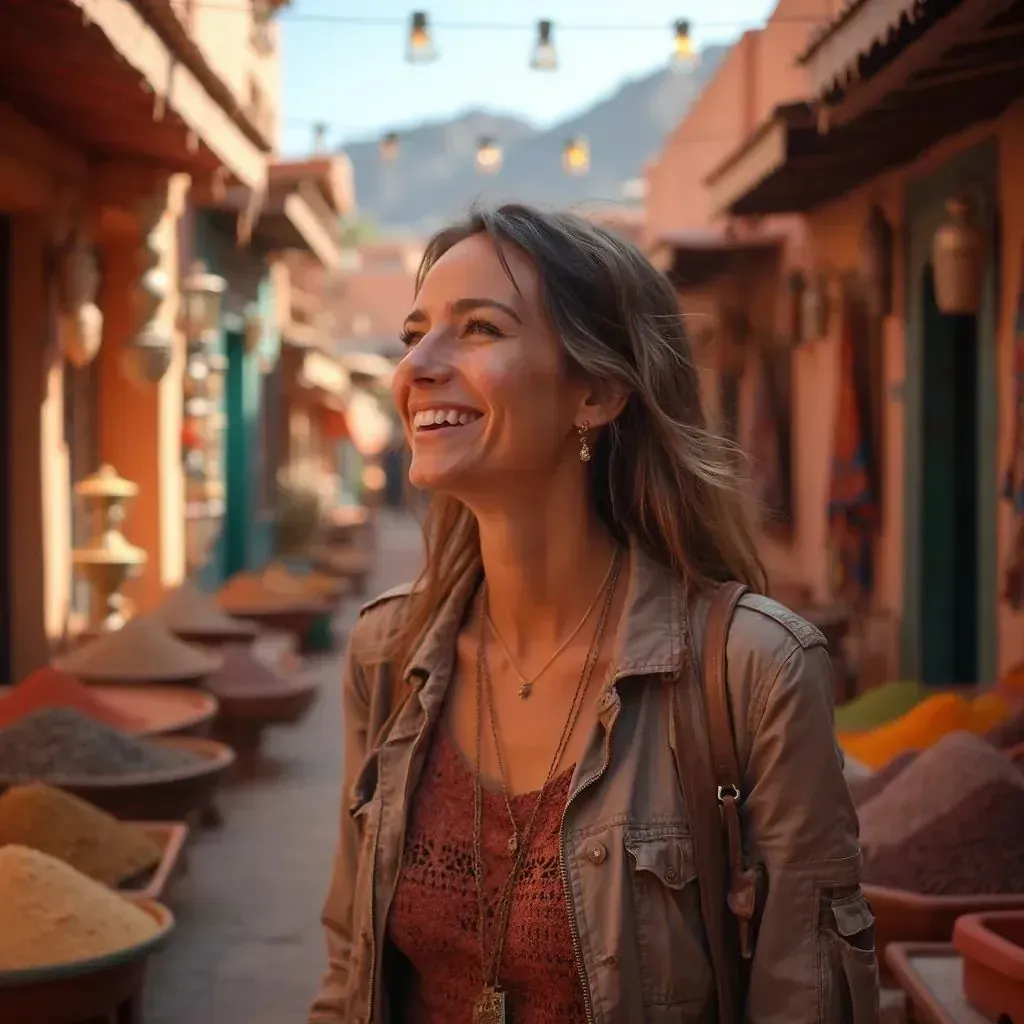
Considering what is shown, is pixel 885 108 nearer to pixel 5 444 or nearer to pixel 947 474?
pixel 947 474

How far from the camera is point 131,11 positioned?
529 centimetres

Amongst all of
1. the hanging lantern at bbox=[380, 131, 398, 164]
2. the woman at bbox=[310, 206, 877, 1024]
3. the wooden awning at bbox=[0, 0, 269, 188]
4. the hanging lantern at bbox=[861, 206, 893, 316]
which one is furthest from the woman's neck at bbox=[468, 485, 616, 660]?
the hanging lantern at bbox=[380, 131, 398, 164]

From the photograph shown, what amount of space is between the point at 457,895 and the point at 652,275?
2.91ft

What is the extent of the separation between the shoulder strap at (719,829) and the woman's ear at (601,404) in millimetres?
401

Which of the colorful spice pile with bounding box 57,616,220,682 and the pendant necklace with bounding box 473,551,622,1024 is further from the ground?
the pendant necklace with bounding box 473,551,622,1024

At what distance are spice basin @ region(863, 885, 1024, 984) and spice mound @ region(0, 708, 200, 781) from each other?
247cm

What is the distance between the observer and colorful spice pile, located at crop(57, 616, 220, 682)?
21.2 ft

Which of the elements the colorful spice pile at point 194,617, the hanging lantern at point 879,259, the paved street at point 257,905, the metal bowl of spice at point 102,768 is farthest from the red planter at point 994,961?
the colorful spice pile at point 194,617

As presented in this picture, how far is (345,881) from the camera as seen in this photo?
90.5 inches

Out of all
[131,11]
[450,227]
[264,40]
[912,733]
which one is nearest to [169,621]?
[264,40]

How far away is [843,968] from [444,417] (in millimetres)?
871

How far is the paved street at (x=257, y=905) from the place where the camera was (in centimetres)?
453

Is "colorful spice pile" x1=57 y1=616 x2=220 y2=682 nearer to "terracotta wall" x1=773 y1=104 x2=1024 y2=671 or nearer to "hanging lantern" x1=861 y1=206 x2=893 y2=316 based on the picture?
"terracotta wall" x1=773 y1=104 x2=1024 y2=671

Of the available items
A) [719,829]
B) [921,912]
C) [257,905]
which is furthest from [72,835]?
[719,829]
